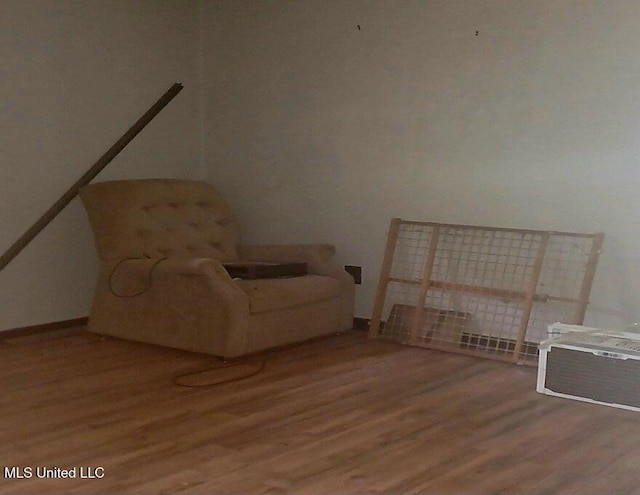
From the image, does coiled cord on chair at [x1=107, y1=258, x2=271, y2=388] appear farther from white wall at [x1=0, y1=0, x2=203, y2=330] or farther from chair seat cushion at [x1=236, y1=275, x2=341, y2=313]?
white wall at [x1=0, y1=0, x2=203, y2=330]

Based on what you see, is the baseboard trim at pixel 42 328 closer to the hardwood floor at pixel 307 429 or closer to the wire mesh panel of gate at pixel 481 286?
the hardwood floor at pixel 307 429

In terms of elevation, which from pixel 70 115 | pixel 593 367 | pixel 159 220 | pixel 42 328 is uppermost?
pixel 70 115

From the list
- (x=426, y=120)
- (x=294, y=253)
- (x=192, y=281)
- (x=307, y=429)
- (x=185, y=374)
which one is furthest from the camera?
(x=294, y=253)

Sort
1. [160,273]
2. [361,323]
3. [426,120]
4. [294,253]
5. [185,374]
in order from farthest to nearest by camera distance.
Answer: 1. [361,323]
2. [294,253]
3. [426,120]
4. [160,273]
5. [185,374]

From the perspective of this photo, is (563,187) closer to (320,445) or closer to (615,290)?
(615,290)

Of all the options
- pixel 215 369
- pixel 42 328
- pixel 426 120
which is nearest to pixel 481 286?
pixel 426 120

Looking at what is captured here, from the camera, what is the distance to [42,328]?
15.2 ft

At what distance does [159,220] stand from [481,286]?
5.88 ft

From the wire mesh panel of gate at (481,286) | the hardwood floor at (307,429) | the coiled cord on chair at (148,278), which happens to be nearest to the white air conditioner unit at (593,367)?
the hardwood floor at (307,429)

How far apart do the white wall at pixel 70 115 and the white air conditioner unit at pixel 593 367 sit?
2756mm

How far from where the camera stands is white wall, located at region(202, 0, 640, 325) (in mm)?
3973

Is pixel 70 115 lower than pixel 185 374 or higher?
higher

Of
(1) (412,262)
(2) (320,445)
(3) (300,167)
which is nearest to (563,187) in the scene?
(1) (412,262)

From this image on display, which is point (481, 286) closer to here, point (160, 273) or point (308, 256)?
point (308, 256)
